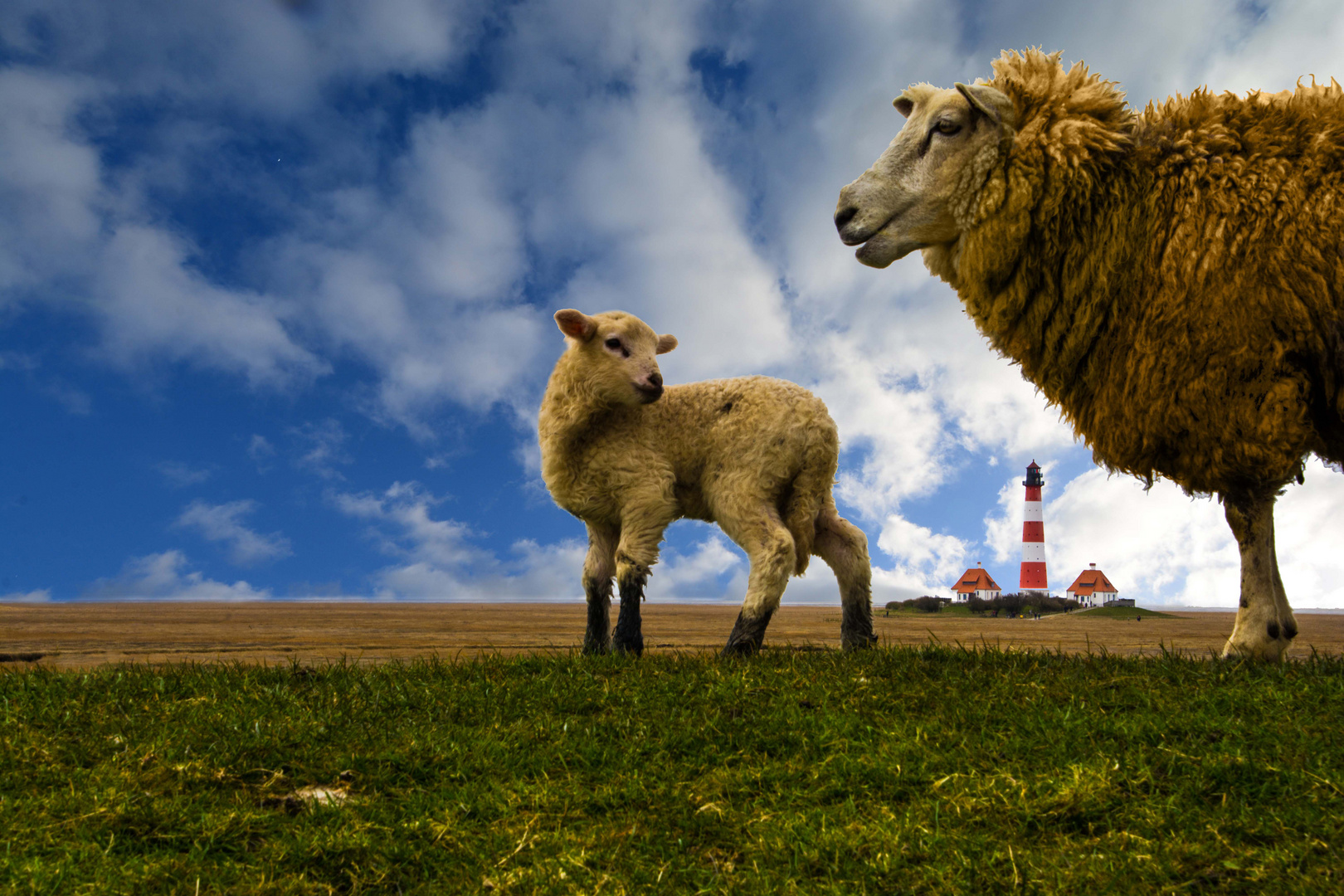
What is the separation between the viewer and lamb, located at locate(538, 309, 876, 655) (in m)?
4.66

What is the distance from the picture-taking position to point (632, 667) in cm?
405

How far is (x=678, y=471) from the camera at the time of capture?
16.4 ft

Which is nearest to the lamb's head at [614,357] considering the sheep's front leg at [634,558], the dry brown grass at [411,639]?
the sheep's front leg at [634,558]

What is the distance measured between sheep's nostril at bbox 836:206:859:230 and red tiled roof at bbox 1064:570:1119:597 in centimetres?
2926

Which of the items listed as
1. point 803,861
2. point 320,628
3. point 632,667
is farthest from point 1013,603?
point 803,861

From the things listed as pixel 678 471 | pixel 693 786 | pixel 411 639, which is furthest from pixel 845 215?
pixel 411 639

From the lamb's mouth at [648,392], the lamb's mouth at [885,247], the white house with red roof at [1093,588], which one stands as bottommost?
the white house with red roof at [1093,588]

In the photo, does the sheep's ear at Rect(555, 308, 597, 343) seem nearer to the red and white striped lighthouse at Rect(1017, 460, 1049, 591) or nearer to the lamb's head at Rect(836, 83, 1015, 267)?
the lamb's head at Rect(836, 83, 1015, 267)

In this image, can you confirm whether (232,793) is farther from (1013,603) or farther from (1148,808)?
(1013,603)

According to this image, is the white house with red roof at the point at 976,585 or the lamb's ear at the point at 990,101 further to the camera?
the white house with red roof at the point at 976,585

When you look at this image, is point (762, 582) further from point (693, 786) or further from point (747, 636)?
point (693, 786)

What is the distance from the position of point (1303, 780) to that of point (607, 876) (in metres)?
2.12

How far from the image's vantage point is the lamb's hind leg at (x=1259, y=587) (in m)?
3.82

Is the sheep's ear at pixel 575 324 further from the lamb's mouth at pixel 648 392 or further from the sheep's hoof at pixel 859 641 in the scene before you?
the sheep's hoof at pixel 859 641
